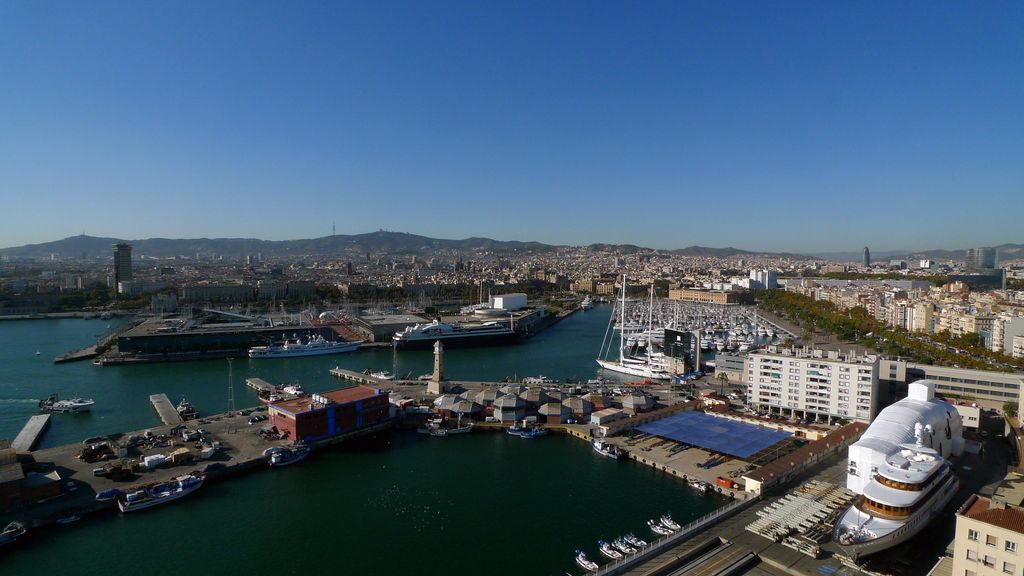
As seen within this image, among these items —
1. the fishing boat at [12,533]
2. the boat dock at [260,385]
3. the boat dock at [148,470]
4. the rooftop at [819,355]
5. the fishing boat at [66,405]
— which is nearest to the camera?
the fishing boat at [12,533]

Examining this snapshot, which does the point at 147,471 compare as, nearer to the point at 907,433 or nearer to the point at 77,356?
the point at 907,433

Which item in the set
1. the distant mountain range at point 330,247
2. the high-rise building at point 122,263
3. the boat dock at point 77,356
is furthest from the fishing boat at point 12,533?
the distant mountain range at point 330,247

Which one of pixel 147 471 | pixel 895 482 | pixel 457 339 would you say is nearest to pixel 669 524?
pixel 895 482

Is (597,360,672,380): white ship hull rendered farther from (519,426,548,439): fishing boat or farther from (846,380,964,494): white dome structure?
(846,380,964,494): white dome structure

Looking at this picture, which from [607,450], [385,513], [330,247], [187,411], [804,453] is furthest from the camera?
[330,247]

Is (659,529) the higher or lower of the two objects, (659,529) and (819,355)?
the lower

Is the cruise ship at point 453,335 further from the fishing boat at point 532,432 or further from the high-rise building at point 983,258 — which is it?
the high-rise building at point 983,258

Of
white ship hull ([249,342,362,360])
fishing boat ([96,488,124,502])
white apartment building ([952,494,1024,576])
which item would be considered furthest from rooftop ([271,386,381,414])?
white apartment building ([952,494,1024,576])
